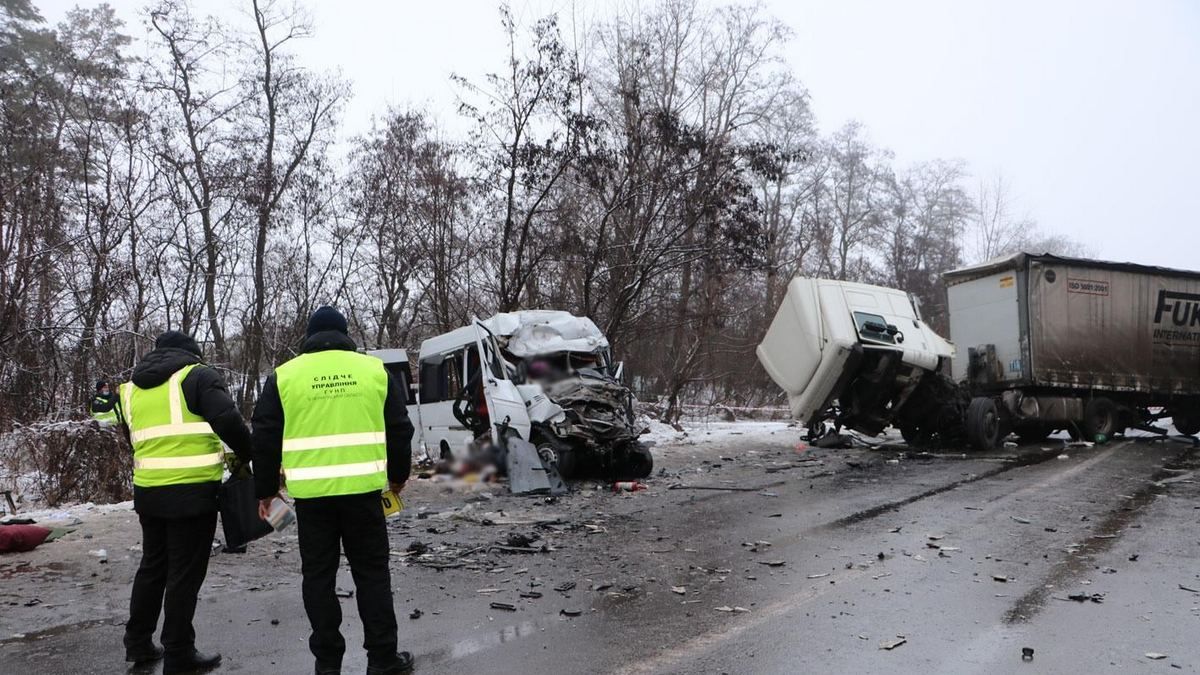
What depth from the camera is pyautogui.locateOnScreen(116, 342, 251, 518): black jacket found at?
411 cm

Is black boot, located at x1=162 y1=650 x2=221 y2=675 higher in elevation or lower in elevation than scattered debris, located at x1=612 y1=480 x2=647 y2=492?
higher

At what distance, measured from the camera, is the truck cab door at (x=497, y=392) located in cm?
1108

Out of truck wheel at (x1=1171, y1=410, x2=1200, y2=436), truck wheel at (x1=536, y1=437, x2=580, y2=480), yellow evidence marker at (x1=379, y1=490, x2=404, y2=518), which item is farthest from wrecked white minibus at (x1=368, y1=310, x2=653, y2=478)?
truck wheel at (x1=1171, y1=410, x2=1200, y2=436)

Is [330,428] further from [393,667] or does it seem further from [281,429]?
[393,667]

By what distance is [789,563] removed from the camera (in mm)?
6098

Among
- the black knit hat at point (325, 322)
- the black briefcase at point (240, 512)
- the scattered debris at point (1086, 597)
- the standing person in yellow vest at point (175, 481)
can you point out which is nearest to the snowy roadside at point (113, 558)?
the standing person in yellow vest at point (175, 481)

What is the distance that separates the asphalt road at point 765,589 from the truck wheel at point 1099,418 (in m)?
5.79

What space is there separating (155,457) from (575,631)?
226 cm

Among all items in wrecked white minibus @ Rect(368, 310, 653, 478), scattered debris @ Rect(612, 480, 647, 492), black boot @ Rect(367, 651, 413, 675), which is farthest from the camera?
wrecked white minibus @ Rect(368, 310, 653, 478)

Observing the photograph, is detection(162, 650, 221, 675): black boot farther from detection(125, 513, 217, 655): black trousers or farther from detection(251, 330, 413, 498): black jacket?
detection(251, 330, 413, 498): black jacket

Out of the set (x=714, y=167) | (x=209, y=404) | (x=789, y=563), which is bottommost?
(x=789, y=563)

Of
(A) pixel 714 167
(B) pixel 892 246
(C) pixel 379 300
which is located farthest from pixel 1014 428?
(B) pixel 892 246

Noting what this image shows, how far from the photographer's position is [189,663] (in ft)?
13.3

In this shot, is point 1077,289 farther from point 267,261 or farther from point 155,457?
point 267,261
